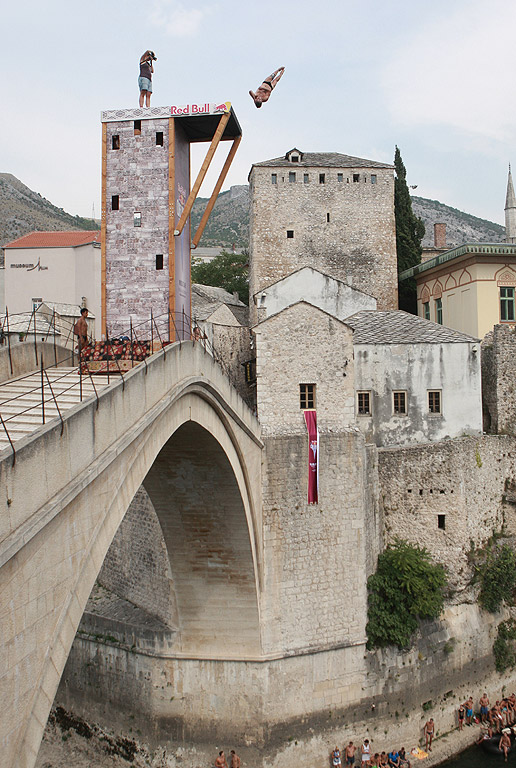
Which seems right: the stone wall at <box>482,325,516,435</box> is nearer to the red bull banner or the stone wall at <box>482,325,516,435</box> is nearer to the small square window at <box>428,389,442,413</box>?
the small square window at <box>428,389,442,413</box>

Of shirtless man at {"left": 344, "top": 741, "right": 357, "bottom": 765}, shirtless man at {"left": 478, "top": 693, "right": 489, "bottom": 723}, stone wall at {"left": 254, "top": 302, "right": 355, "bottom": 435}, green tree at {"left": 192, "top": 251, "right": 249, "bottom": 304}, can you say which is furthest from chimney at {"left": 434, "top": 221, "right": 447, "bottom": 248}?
shirtless man at {"left": 344, "top": 741, "right": 357, "bottom": 765}

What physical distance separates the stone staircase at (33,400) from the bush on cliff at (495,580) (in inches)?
655

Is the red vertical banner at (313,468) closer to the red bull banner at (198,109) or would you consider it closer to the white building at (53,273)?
the red bull banner at (198,109)

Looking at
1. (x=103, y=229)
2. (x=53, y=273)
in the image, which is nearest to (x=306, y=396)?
(x=103, y=229)

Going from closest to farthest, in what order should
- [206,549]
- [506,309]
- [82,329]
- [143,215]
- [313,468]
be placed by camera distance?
1. [82,329]
2. [143,215]
3. [206,549]
4. [313,468]
5. [506,309]

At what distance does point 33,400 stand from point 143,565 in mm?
12617

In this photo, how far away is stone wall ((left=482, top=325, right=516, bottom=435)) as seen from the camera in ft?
79.3

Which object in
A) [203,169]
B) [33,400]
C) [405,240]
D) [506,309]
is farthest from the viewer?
[405,240]

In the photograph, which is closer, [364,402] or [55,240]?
[364,402]

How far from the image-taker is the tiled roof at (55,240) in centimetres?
3219

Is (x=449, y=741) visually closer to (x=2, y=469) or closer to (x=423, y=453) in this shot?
(x=423, y=453)

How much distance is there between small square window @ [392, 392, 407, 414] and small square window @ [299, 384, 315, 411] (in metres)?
4.78

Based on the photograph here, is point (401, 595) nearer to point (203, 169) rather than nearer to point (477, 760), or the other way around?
point (477, 760)

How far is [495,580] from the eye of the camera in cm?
2219
